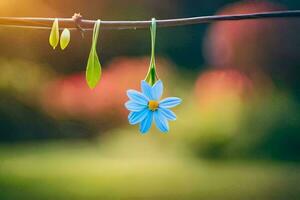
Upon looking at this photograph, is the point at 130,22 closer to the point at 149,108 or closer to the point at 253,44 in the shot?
the point at 149,108

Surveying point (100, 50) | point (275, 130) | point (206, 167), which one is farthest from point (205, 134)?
point (100, 50)

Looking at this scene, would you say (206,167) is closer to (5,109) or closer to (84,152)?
(84,152)

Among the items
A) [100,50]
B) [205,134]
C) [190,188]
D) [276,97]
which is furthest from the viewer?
[100,50]

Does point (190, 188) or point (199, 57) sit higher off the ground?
point (199, 57)

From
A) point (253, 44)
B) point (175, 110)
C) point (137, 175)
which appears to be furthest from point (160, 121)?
point (253, 44)

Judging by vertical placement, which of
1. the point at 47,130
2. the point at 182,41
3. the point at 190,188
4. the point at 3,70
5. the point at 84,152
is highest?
the point at 182,41

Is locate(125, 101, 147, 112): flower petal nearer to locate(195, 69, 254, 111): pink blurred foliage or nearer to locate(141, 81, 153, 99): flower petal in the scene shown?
locate(141, 81, 153, 99): flower petal
